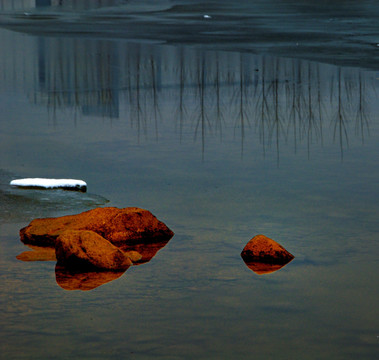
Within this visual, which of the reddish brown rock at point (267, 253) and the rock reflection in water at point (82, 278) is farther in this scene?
the reddish brown rock at point (267, 253)

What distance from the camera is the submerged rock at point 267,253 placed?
4.94 metres

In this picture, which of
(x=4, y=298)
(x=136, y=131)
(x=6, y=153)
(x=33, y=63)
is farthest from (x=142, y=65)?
(x=4, y=298)

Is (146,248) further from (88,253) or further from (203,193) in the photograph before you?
(203,193)

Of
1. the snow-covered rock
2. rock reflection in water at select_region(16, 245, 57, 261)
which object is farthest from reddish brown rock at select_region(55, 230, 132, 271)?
the snow-covered rock

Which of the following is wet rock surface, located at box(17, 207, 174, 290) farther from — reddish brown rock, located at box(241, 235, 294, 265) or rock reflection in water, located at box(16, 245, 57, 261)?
reddish brown rock, located at box(241, 235, 294, 265)

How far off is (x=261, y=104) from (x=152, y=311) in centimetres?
633

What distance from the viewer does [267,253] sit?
495cm

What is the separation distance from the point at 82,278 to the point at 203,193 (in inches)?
75.2

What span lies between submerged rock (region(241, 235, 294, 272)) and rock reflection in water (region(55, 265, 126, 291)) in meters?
0.73

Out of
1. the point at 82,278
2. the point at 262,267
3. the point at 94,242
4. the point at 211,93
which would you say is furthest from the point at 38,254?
the point at 211,93

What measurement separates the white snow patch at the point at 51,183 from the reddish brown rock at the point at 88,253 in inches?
61.2

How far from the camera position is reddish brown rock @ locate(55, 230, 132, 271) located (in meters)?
4.83

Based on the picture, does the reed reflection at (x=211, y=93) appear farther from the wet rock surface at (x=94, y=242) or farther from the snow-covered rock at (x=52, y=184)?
the wet rock surface at (x=94, y=242)

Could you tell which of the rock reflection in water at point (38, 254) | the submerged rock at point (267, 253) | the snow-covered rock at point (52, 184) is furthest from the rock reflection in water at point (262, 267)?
the snow-covered rock at point (52, 184)
